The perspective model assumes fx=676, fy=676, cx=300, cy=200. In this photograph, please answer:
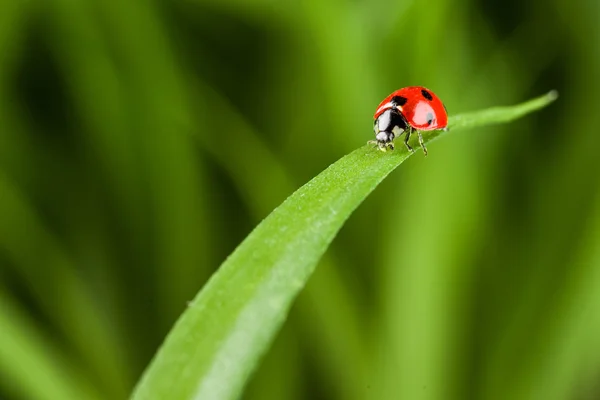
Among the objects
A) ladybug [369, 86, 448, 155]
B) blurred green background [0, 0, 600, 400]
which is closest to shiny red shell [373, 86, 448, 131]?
ladybug [369, 86, 448, 155]

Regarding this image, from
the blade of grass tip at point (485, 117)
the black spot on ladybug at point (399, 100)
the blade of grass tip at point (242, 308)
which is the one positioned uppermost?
the black spot on ladybug at point (399, 100)

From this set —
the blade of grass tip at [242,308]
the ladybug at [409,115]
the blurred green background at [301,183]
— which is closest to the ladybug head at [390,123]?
the ladybug at [409,115]

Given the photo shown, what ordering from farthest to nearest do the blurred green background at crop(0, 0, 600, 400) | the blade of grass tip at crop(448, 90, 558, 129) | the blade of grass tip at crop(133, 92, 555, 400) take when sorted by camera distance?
1. the blurred green background at crop(0, 0, 600, 400)
2. the blade of grass tip at crop(448, 90, 558, 129)
3. the blade of grass tip at crop(133, 92, 555, 400)

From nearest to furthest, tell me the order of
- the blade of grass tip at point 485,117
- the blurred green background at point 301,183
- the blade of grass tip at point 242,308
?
the blade of grass tip at point 242,308, the blade of grass tip at point 485,117, the blurred green background at point 301,183

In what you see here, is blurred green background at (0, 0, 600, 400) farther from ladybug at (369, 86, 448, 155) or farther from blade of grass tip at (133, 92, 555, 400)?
blade of grass tip at (133, 92, 555, 400)

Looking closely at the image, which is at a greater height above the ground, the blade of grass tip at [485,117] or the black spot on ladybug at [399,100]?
the black spot on ladybug at [399,100]

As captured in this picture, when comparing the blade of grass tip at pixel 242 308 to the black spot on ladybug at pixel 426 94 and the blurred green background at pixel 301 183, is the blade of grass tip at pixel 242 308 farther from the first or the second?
the blurred green background at pixel 301 183
